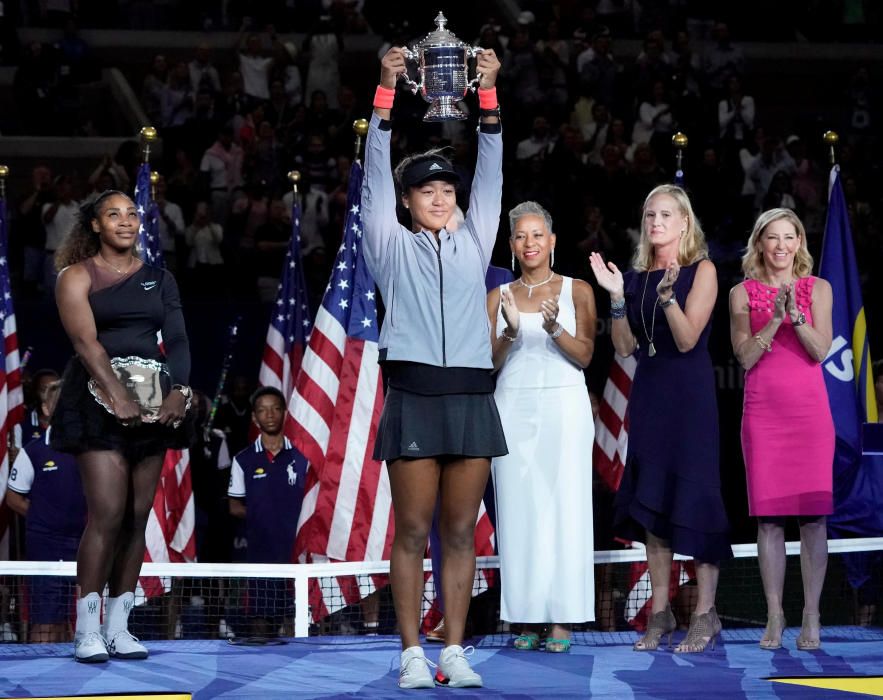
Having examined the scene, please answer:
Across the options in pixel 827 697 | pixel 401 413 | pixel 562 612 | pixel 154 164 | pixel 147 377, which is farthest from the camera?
pixel 154 164

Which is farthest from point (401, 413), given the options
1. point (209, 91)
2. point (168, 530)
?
point (209, 91)

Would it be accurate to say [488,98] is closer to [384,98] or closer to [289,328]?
[384,98]

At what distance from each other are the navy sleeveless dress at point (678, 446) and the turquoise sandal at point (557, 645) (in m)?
0.52

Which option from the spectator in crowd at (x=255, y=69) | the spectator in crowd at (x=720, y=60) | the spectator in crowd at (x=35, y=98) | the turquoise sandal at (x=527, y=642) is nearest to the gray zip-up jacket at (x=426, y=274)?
the turquoise sandal at (x=527, y=642)

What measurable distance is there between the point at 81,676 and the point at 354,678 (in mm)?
872

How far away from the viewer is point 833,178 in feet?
24.1

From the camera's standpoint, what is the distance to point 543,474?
17.3ft

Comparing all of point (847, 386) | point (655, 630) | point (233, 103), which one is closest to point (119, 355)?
point (655, 630)

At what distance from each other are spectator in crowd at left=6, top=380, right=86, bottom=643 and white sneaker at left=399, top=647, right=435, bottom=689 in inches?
107

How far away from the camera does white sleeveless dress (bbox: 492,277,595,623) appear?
17.2ft

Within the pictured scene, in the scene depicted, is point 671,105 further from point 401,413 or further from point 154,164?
point 401,413

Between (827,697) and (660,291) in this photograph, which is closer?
(827,697)

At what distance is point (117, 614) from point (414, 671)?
1228 mm

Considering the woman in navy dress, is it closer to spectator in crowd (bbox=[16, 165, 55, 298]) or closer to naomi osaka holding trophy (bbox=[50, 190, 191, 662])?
naomi osaka holding trophy (bbox=[50, 190, 191, 662])
